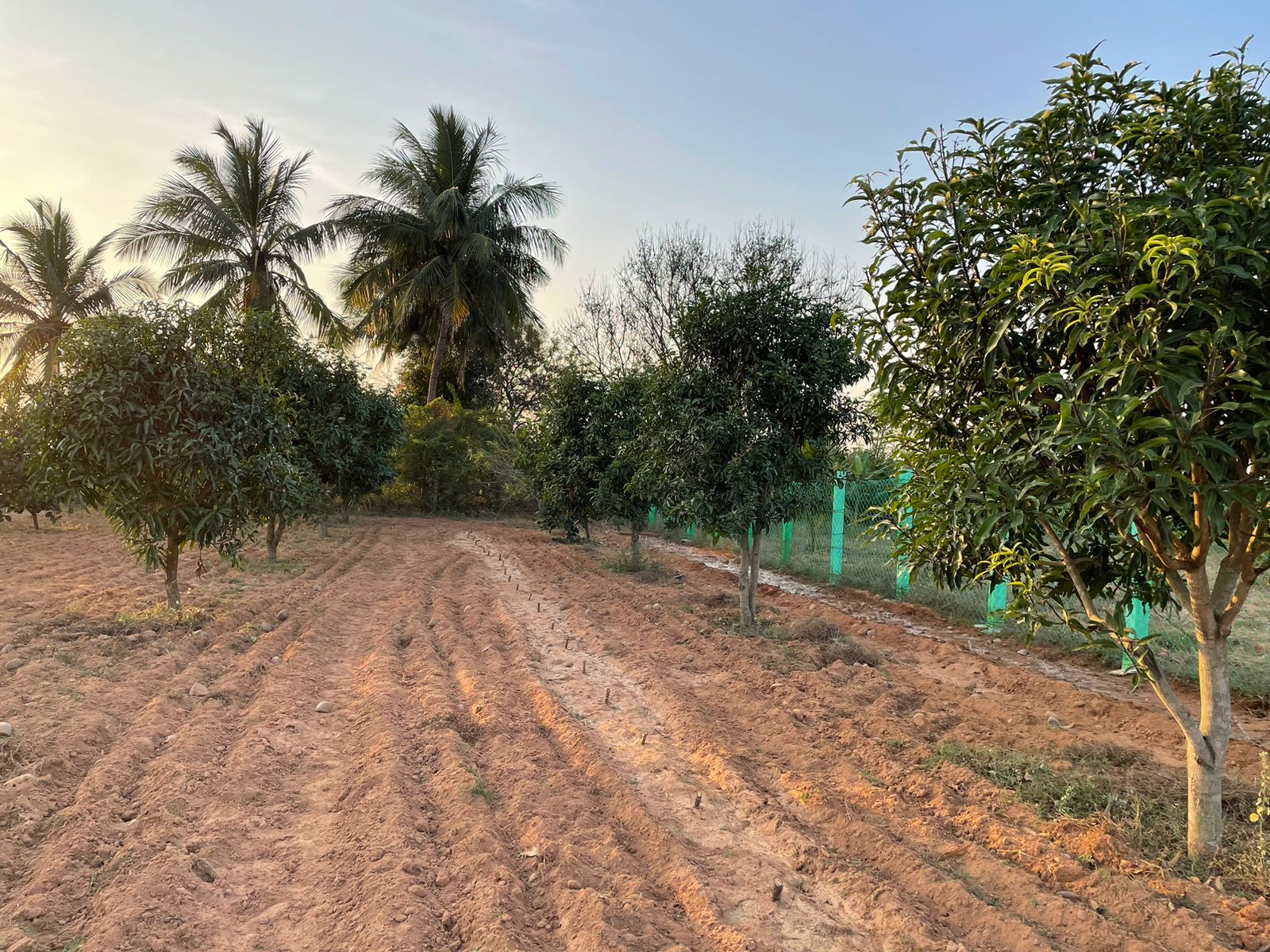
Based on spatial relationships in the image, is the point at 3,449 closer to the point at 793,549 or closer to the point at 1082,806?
the point at 793,549

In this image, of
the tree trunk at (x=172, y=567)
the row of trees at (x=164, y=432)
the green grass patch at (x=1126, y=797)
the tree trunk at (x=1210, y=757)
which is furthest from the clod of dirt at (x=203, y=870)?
the tree trunk at (x=172, y=567)

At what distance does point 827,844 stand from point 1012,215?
3.35 m

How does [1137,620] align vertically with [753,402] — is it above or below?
below

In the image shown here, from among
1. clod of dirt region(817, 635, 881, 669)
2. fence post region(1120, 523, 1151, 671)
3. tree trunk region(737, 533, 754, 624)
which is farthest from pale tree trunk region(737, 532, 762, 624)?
fence post region(1120, 523, 1151, 671)

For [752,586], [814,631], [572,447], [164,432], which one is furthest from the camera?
[572,447]

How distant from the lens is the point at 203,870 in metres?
3.40

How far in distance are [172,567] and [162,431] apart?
163cm

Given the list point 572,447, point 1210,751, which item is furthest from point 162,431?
point 1210,751

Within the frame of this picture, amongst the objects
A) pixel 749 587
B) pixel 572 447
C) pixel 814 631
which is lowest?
pixel 814 631

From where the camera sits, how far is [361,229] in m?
24.0

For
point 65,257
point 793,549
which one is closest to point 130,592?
point 793,549

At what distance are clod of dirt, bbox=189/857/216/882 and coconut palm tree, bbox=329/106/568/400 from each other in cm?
2124

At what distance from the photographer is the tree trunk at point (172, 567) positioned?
318 inches

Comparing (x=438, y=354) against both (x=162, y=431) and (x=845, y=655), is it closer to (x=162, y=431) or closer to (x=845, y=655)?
(x=162, y=431)
